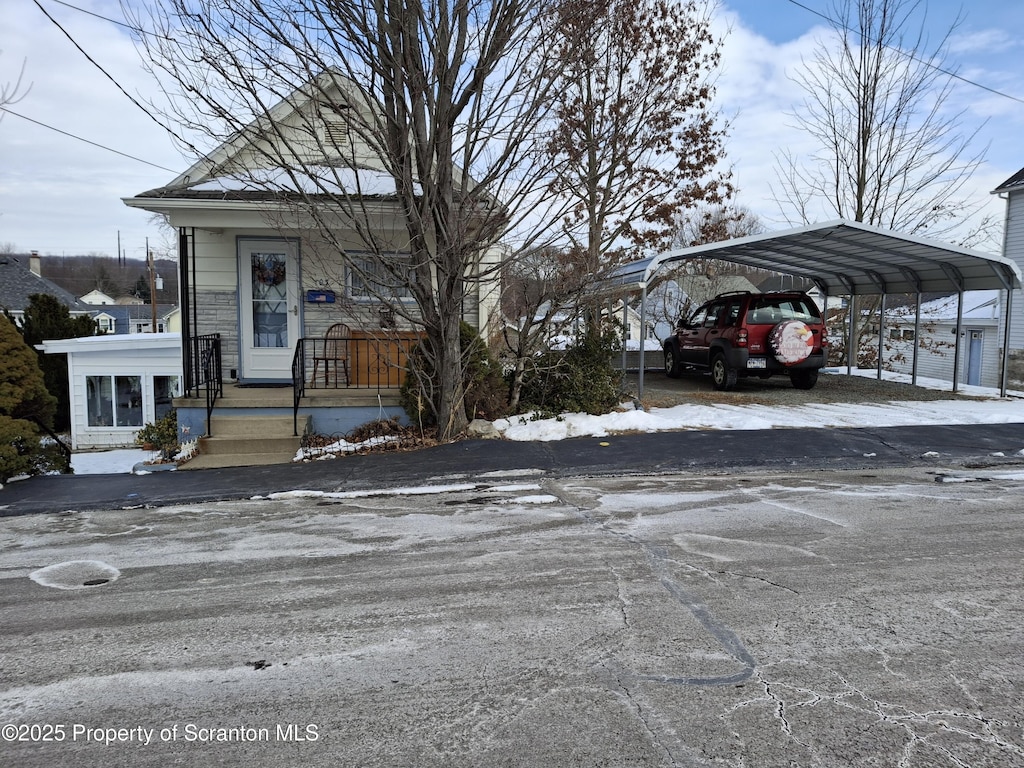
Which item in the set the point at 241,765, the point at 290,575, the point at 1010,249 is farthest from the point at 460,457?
the point at 1010,249

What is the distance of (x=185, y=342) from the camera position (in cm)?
1071

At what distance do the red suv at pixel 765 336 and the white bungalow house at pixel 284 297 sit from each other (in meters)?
4.47

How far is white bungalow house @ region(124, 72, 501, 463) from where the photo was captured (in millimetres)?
9969

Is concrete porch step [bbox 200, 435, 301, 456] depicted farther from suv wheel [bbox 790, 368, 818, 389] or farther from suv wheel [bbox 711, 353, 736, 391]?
suv wheel [bbox 790, 368, 818, 389]

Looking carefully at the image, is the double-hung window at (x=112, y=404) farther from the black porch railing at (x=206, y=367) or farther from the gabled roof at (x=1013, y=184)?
the gabled roof at (x=1013, y=184)

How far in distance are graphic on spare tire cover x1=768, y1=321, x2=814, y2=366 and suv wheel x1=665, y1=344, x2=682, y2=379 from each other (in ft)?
10.7

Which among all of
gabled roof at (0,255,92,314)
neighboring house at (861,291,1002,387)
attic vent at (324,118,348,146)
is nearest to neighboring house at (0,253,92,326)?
gabled roof at (0,255,92,314)

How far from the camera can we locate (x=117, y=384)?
15.1m

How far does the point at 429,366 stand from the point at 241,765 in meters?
7.20

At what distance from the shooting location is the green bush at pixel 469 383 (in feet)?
31.2

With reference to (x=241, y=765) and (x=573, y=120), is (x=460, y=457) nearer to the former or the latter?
(x=241, y=765)

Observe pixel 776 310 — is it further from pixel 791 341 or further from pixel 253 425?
pixel 253 425

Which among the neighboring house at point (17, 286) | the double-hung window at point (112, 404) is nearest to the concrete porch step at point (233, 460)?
the double-hung window at point (112, 404)

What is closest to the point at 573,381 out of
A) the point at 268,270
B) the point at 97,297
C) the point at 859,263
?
the point at 268,270
